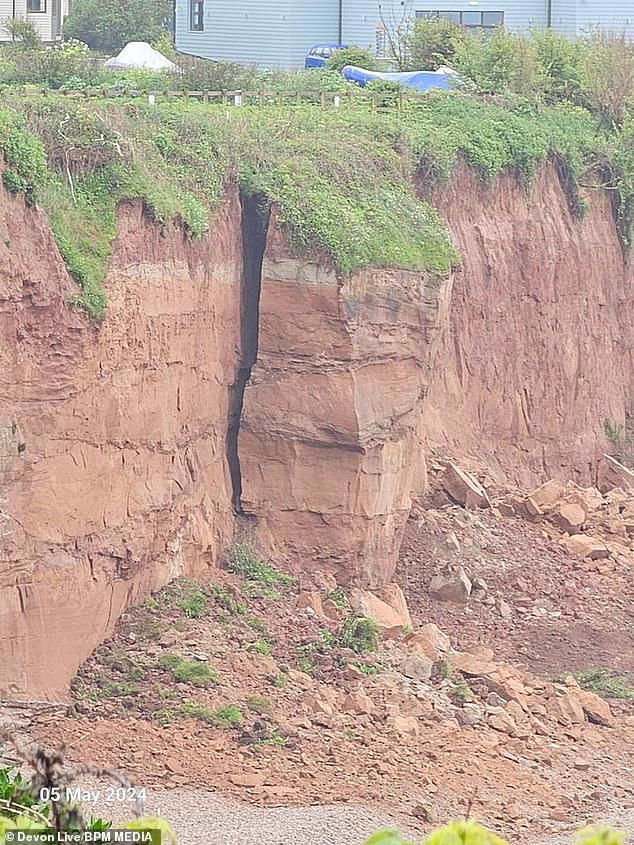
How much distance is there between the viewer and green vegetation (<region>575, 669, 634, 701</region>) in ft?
58.6

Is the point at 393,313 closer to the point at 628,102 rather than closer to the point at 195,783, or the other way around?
the point at 195,783

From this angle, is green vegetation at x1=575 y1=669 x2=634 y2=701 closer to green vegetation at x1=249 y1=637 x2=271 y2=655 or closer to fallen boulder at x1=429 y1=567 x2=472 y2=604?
fallen boulder at x1=429 y1=567 x2=472 y2=604

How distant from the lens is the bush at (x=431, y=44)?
35719mm

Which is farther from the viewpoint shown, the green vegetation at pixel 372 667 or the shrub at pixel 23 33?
the shrub at pixel 23 33

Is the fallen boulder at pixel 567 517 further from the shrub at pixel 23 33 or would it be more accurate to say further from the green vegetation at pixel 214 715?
the shrub at pixel 23 33

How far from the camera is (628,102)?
97.7 ft

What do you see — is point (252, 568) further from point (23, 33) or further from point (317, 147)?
point (23, 33)

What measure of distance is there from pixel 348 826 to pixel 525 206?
593 inches

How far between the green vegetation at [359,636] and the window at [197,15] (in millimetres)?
32915

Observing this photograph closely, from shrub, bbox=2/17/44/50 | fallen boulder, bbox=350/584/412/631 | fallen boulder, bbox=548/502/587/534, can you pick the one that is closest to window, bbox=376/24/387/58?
shrub, bbox=2/17/44/50

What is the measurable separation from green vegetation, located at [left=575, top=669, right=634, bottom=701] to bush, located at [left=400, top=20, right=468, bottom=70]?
1968 cm

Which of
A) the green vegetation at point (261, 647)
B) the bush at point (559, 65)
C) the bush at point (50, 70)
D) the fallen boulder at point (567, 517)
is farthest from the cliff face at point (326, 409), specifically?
the bush at point (559, 65)

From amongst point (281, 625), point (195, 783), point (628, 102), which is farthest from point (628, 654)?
point (628, 102)

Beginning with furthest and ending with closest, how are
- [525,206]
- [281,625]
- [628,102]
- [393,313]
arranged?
[628,102] < [525,206] < [393,313] < [281,625]
